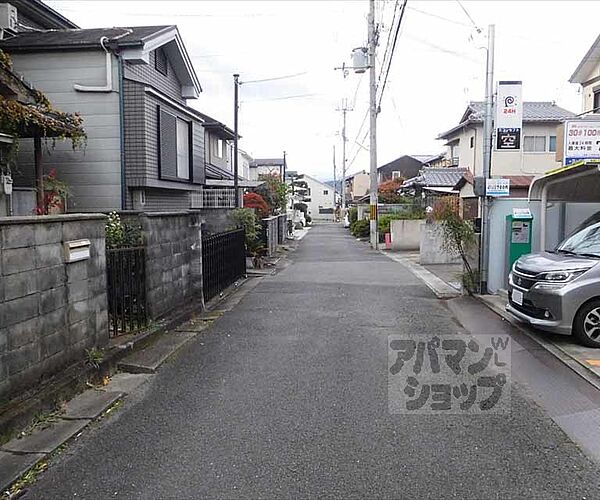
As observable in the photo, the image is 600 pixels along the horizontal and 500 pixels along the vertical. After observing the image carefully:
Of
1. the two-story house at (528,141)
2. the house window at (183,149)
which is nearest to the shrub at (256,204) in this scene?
the house window at (183,149)

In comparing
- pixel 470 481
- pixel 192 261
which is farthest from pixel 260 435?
pixel 192 261

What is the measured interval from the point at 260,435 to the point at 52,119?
775 centimetres

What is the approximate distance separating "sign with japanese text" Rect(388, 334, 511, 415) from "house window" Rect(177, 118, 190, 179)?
1005cm

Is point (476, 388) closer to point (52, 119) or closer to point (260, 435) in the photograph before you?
point (260, 435)

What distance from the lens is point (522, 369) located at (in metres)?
6.27

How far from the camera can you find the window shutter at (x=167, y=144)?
14.1 meters

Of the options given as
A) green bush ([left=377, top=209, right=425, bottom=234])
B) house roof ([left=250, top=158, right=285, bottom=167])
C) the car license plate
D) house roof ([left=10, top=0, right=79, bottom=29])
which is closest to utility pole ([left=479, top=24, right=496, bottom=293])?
the car license plate

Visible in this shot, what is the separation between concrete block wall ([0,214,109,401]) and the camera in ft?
14.3

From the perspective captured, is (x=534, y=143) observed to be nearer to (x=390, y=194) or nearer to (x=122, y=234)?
(x=390, y=194)

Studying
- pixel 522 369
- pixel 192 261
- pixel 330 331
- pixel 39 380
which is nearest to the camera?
pixel 39 380

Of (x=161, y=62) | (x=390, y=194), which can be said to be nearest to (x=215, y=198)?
(x=161, y=62)

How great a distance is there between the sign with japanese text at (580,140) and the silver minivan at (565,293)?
3459 millimetres

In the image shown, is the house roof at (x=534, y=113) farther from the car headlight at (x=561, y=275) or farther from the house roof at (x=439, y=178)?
the car headlight at (x=561, y=275)

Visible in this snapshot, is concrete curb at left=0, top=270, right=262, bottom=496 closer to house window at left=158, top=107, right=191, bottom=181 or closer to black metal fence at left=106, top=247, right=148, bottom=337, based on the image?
black metal fence at left=106, top=247, right=148, bottom=337
